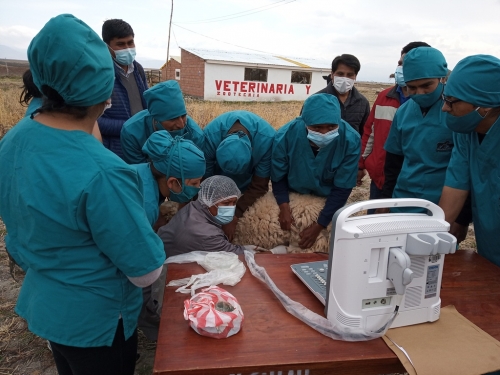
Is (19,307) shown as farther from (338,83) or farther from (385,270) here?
(338,83)

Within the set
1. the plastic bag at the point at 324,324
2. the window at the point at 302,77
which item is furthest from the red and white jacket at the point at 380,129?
the window at the point at 302,77

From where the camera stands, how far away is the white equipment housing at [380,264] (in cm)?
129

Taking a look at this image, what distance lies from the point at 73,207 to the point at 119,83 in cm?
239

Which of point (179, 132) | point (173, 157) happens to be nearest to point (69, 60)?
point (173, 157)

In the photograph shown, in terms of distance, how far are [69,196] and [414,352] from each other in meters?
1.25

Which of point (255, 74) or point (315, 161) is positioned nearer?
point (315, 161)

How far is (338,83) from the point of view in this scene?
3.78 metres

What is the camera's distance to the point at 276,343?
1.33 m

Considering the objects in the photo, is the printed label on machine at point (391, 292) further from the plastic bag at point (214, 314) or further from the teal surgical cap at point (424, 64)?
the teal surgical cap at point (424, 64)

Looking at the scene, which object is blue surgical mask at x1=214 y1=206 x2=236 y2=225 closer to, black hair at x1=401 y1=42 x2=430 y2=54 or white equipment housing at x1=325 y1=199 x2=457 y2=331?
white equipment housing at x1=325 y1=199 x2=457 y2=331

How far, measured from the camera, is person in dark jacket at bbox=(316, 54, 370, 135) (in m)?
3.78

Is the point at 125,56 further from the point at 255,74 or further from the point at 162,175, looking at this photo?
the point at 255,74

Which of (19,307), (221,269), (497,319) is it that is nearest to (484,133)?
(497,319)

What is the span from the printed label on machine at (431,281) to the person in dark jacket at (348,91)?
264 cm
